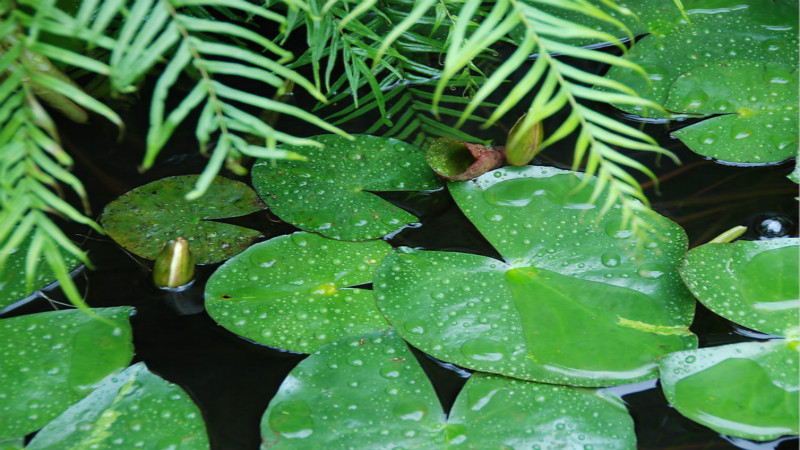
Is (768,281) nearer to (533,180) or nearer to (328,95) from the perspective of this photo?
(533,180)

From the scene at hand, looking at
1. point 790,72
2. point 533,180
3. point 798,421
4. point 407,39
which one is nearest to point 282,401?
point 533,180

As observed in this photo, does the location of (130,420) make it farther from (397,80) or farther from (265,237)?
(397,80)

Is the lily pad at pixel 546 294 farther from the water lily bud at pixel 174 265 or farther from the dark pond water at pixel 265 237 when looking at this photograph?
the water lily bud at pixel 174 265

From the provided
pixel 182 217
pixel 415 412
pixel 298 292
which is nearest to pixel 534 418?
pixel 415 412

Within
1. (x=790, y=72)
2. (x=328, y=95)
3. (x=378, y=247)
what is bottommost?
(x=378, y=247)

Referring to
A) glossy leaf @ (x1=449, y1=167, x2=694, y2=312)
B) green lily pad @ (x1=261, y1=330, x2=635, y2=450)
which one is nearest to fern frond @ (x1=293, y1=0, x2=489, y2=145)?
glossy leaf @ (x1=449, y1=167, x2=694, y2=312)

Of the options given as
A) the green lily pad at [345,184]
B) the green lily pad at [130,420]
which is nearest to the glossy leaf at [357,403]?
the green lily pad at [130,420]
